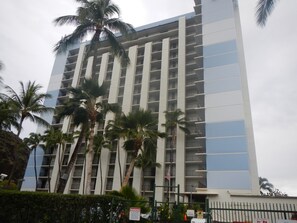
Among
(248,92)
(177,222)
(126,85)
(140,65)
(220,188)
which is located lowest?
(177,222)

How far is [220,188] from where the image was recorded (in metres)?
32.8

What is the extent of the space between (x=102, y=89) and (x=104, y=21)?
6415 mm

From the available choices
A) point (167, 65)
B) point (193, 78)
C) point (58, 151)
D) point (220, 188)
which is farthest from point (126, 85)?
point (220, 188)

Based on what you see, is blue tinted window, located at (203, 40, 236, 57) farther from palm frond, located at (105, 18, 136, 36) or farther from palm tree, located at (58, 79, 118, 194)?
palm tree, located at (58, 79, 118, 194)

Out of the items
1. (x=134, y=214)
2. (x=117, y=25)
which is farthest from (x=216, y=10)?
(x=134, y=214)

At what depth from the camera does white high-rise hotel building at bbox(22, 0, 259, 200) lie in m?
35.0

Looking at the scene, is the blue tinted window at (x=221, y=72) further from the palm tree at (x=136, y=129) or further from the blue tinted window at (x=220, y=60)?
the palm tree at (x=136, y=129)

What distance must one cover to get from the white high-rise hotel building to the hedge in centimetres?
2352

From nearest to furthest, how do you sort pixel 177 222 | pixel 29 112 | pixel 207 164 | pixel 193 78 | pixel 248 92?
pixel 177 222
pixel 29 112
pixel 207 164
pixel 248 92
pixel 193 78

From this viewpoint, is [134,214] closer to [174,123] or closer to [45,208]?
[45,208]

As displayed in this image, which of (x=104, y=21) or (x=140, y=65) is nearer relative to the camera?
(x=104, y=21)

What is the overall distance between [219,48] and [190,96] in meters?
9.47

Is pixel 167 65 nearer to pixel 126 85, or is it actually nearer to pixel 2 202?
pixel 126 85

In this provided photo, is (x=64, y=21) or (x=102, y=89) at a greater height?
(x=64, y=21)
